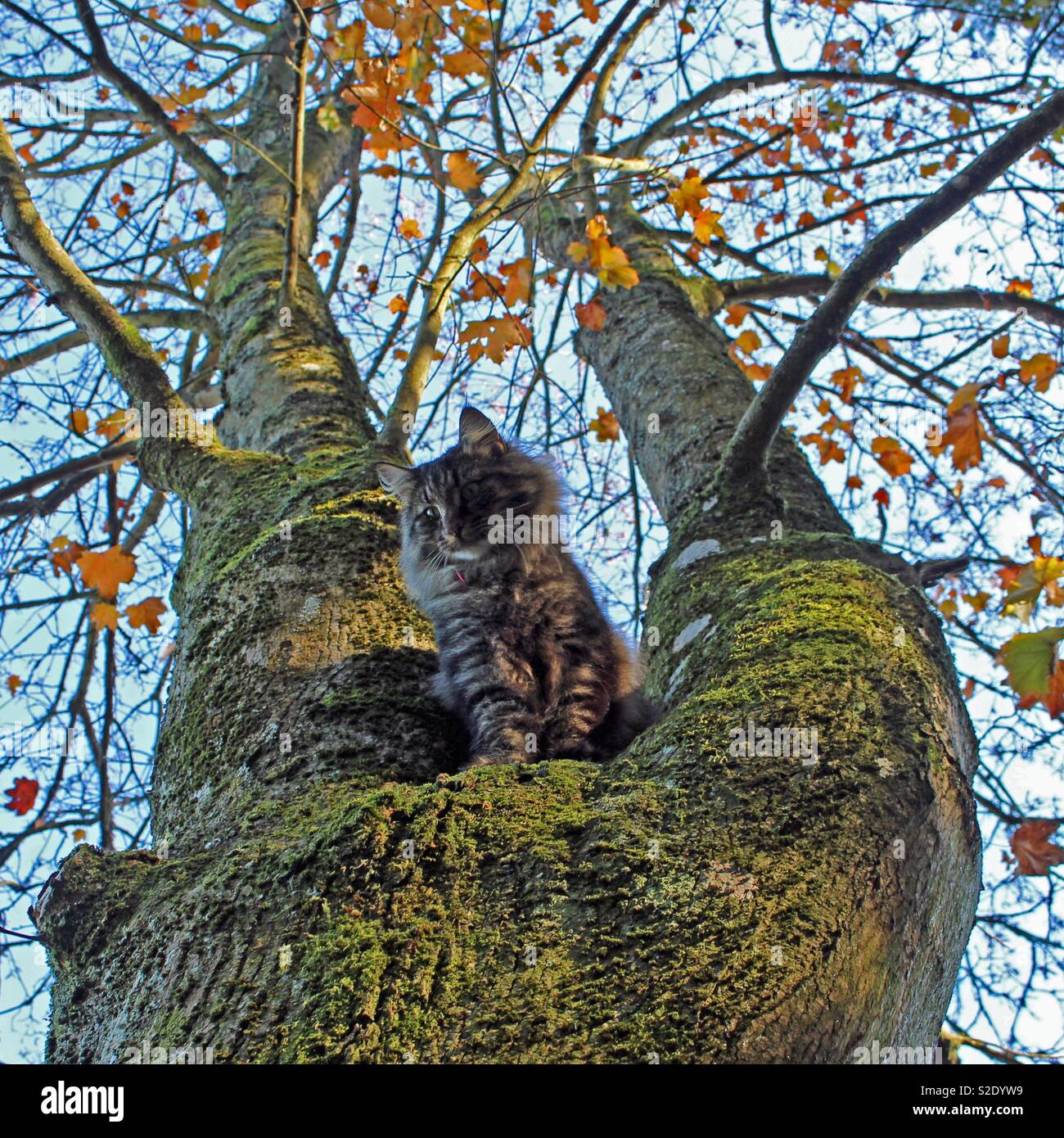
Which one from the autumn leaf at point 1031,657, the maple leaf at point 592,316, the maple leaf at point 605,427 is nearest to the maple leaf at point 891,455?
the maple leaf at point 605,427

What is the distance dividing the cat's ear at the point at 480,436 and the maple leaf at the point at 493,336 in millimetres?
353

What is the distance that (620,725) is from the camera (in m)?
2.56

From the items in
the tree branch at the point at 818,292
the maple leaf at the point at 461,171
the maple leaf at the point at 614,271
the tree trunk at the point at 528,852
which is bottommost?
the tree trunk at the point at 528,852

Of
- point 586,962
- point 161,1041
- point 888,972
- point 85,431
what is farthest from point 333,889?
point 85,431

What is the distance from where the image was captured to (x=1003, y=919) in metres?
4.21

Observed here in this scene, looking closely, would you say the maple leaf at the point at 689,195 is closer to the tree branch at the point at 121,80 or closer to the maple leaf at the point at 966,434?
the maple leaf at the point at 966,434

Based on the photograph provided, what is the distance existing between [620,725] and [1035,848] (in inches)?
84.1

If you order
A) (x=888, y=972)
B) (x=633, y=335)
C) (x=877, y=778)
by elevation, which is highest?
(x=633, y=335)

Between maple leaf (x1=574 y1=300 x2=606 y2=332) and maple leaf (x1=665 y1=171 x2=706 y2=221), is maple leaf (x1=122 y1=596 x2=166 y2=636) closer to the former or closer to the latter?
maple leaf (x1=574 y1=300 x2=606 y2=332)

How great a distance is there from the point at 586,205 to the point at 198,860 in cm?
387

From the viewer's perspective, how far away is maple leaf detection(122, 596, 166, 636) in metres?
4.50

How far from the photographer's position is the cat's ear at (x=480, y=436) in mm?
3439

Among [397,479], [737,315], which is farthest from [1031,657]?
[737,315]
